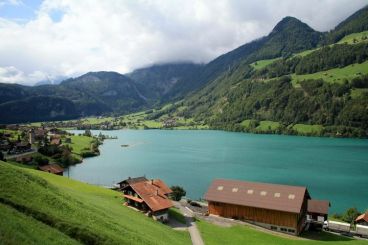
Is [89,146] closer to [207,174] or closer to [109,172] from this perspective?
[109,172]

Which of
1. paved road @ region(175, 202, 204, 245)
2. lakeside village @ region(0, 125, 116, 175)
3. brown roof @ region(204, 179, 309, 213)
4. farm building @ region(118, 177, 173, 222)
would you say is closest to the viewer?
paved road @ region(175, 202, 204, 245)

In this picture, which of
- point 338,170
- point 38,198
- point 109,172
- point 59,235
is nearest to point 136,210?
point 38,198

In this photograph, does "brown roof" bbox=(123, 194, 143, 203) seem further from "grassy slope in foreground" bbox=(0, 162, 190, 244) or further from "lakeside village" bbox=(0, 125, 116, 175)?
"lakeside village" bbox=(0, 125, 116, 175)

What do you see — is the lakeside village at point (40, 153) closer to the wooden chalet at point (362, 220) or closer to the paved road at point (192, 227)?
the paved road at point (192, 227)

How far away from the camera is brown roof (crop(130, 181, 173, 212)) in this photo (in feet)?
177

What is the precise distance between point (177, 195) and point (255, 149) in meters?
116

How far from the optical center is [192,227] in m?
52.2

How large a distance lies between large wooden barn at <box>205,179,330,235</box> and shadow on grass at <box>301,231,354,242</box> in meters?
1.40

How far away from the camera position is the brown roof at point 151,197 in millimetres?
54062

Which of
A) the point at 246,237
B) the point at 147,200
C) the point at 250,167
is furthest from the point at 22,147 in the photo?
the point at 246,237

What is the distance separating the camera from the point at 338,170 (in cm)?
12725

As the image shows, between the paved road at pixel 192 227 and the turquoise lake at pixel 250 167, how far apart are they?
1018 inches

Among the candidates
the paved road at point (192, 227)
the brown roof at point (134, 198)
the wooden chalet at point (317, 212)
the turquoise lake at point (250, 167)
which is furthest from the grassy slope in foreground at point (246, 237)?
the turquoise lake at point (250, 167)

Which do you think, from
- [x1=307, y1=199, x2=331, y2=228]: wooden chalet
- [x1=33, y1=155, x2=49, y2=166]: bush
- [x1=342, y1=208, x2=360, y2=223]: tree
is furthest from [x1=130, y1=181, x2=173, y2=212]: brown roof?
[x1=33, y1=155, x2=49, y2=166]: bush
